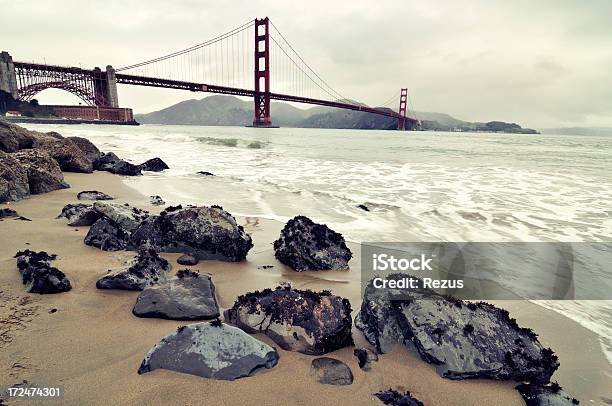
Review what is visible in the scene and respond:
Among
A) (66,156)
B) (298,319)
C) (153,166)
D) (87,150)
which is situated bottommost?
(298,319)

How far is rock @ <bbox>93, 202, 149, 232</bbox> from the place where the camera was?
4.18 meters

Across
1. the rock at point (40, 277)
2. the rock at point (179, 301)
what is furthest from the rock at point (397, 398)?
the rock at point (40, 277)

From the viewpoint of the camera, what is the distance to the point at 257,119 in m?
68.5

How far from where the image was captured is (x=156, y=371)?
78.7 inches

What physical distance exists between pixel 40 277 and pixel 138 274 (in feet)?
2.36

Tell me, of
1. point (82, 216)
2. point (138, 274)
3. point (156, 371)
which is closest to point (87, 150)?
point (82, 216)

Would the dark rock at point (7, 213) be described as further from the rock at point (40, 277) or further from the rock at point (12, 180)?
the rock at point (40, 277)

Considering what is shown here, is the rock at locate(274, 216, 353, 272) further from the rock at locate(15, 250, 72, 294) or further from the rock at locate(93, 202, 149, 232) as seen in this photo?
the rock at locate(15, 250, 72, 294)

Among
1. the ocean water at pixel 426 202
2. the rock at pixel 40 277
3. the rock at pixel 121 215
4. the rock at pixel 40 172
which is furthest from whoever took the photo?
the rock at pixel 40 172

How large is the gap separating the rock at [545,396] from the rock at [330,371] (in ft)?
3.59

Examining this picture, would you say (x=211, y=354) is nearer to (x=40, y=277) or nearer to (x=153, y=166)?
(x=40, y=277)

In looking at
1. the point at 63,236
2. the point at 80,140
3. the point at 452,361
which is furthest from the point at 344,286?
the point at 80,140

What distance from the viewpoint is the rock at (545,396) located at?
198cm

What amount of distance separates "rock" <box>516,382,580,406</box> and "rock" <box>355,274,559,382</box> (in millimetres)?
97
